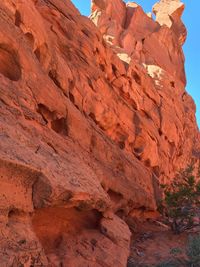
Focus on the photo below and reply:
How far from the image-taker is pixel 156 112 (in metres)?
21.7

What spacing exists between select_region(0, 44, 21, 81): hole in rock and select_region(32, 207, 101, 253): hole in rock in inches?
161

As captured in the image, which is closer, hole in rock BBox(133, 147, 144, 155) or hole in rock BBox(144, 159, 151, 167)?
hole in rock BBox(133, 147, 144, 155)

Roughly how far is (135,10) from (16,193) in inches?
1343

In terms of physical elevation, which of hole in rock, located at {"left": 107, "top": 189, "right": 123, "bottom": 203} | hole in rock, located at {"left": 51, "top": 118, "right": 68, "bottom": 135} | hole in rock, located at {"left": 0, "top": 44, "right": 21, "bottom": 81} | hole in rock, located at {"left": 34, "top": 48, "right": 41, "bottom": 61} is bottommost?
hole in rock, located at {"left": 107, "top": 189, "right": 123, "bottom": 203}

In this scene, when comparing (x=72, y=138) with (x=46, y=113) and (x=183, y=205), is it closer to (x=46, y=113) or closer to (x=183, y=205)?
(x=46, y=113)

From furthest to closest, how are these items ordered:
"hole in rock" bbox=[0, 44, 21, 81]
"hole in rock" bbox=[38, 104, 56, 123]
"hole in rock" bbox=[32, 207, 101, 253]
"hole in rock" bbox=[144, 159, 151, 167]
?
"hole in rock" bbox=[144, 159, 151, 167]
"hole in rock" bbox=[38, 104, 56, 123]
"hole in rock" bbox=[0, 44, 21, 81]
"hole in rock" bbox=[32, 207, 101, 253]

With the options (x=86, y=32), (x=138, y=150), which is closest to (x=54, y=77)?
(x=86, y=32)

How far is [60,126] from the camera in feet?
37.3

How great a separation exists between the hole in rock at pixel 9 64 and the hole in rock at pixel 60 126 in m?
2.49

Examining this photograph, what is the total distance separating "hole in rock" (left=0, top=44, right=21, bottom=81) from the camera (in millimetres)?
9086

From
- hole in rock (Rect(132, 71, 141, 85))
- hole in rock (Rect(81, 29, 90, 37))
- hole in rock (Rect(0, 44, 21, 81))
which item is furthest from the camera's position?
hole in rock (Rect(132, 71, 141, 85))

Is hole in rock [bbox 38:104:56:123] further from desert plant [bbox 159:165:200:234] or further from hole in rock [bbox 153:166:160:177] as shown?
hole in rock [bbox 153:166:160:177]

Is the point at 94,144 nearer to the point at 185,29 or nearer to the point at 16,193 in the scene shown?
the point at 16,193

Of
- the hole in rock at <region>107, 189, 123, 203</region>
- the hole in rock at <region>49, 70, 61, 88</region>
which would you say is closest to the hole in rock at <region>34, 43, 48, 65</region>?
the hole in rock at <region>49, 70, 61, 88</region>
